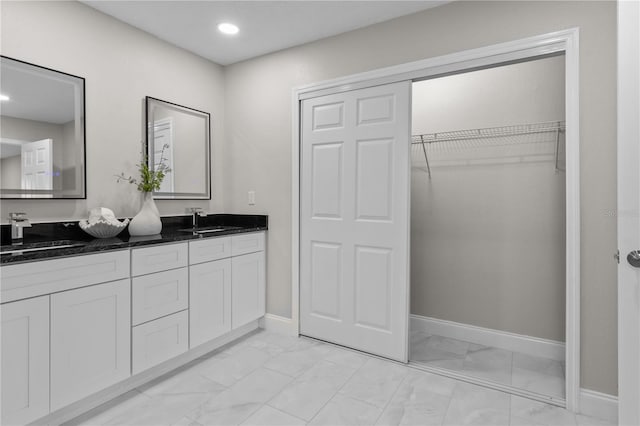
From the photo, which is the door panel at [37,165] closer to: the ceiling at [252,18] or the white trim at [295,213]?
the ceiling at [252,18]

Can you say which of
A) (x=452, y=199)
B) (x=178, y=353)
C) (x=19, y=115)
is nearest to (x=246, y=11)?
(x=19, y=115)

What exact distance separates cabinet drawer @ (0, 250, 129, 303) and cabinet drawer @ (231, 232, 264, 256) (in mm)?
867

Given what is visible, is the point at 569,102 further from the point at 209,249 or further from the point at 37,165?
the point at 37,165

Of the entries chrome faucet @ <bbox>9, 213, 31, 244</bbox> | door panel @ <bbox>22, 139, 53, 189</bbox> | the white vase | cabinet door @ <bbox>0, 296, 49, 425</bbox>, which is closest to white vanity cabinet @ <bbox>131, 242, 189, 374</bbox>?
the white vase

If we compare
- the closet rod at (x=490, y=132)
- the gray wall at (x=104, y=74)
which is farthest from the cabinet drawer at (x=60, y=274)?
the closet rod at (x=490, y=132)

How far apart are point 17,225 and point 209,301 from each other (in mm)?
1191

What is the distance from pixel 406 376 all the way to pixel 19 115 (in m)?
2.78

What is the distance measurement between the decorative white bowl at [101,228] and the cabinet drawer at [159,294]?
15.8 inches

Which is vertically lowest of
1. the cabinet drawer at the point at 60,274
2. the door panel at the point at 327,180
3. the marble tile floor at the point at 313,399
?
the marble tile floor at the point at 313,399

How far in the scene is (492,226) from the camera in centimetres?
278

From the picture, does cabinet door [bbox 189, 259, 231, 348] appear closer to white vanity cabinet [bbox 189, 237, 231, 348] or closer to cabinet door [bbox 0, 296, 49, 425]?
white vanity cabinet [bbox 189, 237, 231, 348]

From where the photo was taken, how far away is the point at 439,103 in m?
2.96

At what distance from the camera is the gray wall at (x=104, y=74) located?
203 centimetres

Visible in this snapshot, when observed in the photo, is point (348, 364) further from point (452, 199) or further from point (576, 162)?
point (576, 162)
